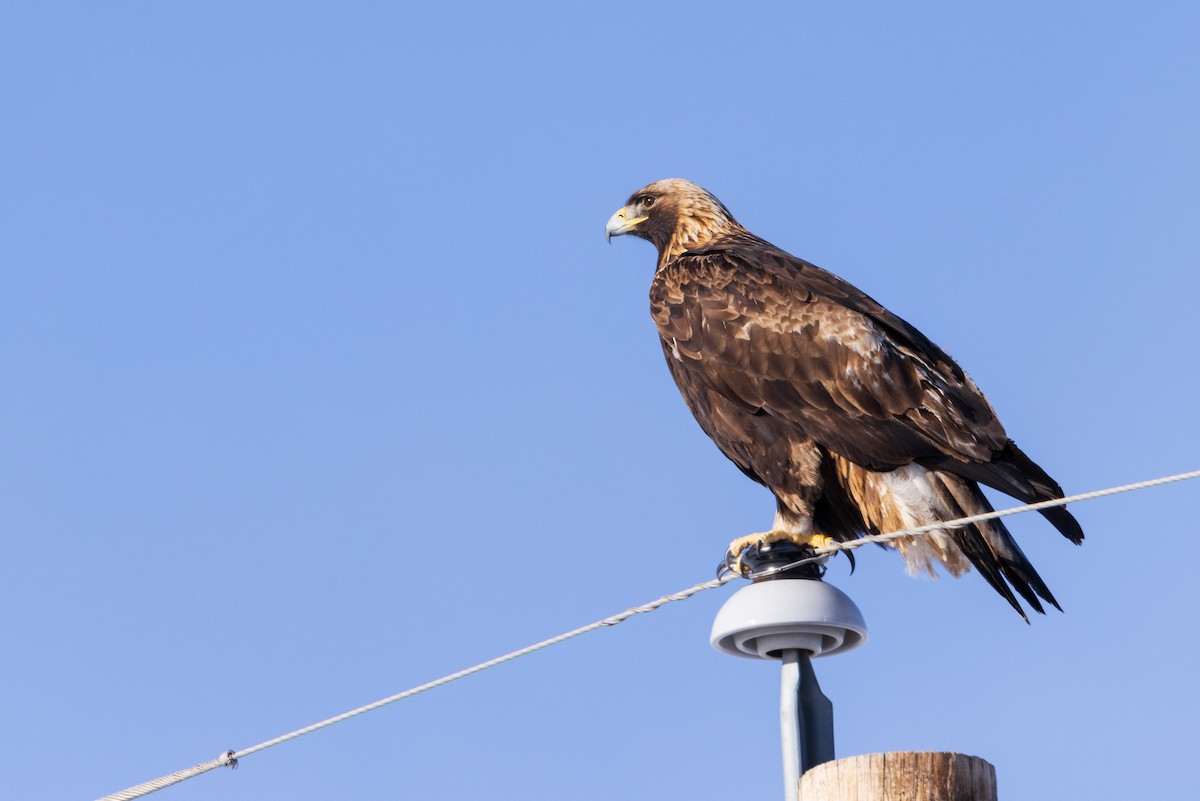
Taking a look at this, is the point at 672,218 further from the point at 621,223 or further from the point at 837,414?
the point at 837,414

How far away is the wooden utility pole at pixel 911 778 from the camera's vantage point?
310cm

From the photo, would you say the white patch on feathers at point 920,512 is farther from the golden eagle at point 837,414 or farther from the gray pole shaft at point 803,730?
the gray pole shaft at point 803,730

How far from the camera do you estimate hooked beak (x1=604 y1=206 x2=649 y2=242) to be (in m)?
8.27

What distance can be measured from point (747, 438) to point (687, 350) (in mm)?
493

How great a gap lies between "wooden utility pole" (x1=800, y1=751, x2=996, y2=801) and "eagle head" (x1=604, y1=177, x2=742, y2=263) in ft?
15.8

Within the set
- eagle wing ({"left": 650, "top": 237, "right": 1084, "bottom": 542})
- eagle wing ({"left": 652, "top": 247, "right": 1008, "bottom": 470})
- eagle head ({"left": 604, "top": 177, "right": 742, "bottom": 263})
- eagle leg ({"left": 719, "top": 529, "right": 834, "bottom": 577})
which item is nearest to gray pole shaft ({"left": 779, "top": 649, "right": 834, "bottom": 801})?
eagle leg ({"left": 719, "top": 529, "right": 834, "bottom": 577})

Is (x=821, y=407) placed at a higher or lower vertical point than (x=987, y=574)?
higher

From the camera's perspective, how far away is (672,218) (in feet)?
26.5

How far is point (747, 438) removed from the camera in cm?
650

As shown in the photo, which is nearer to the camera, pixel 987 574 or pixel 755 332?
pixel 987 574

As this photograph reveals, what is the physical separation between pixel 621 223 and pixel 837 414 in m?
2.37

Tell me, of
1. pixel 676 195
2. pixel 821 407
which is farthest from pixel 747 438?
pixel 676 195

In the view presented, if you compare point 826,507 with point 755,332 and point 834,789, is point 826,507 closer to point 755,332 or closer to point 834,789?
point 755,332

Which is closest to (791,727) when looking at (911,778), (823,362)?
(911,778)
